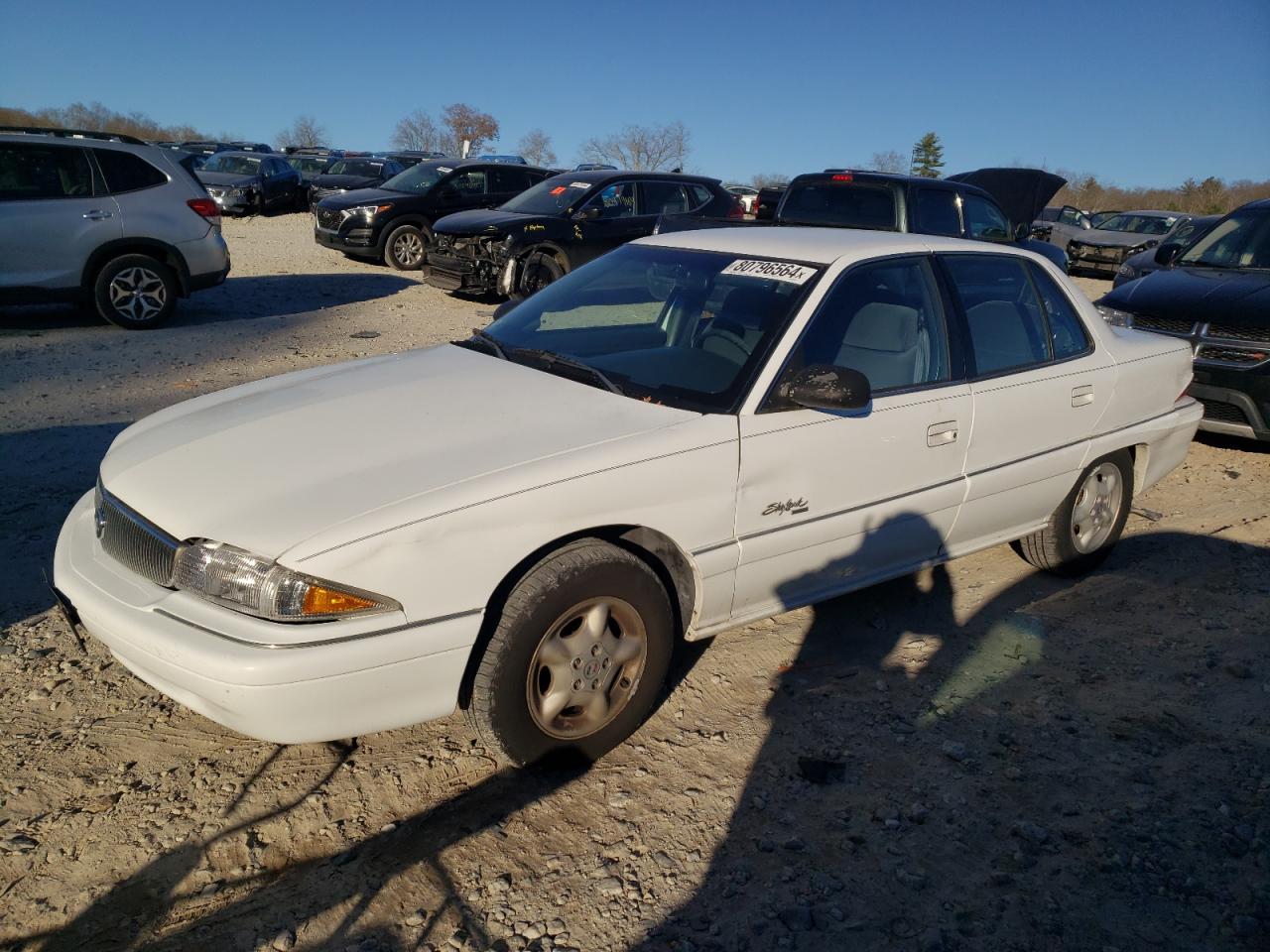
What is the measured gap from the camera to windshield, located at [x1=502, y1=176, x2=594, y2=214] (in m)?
11.8

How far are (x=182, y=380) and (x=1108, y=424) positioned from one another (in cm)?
645

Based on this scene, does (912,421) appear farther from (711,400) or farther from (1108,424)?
(1108,424)

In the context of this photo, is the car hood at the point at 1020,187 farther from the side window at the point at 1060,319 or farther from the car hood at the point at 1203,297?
the side window at the point at 1060,319

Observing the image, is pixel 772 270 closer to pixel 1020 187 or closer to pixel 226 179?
pixel 1020 187

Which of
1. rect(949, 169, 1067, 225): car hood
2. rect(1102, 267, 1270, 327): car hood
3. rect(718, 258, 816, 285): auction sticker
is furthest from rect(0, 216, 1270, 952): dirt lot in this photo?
rect(949, 169, 1067, 225): car hood

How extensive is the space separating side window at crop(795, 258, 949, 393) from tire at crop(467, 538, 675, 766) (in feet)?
3.68

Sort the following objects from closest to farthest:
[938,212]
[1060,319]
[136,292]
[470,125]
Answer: [1060,319] < [136,292] < [938,212] < [470,125]

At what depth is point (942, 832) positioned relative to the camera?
2.86 m

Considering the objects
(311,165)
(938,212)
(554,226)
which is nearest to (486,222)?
(554,226)

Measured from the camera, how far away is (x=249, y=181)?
22.2 m

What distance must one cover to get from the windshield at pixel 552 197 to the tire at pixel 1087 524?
830 centimetres

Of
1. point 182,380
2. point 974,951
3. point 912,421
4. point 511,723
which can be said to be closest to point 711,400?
point 912,421

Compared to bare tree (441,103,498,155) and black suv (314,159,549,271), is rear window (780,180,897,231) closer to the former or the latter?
black suv (314,159,549,271)

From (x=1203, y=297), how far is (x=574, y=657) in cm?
631
